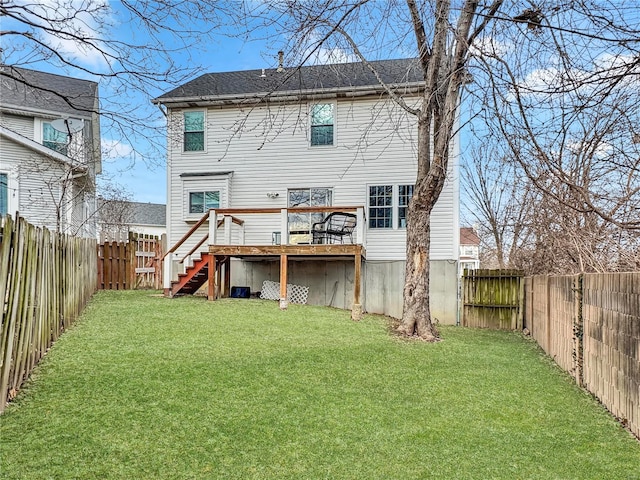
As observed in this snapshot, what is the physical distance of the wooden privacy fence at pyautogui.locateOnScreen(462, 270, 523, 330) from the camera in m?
10.8

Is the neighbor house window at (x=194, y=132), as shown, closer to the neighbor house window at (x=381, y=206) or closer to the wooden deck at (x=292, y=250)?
the wooden deck at (x=292, y=250)

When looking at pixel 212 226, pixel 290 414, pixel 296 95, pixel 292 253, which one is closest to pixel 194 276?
pixel 212 226

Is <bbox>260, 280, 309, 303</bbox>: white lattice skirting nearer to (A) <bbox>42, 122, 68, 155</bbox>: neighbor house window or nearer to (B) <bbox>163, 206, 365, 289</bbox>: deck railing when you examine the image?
(B) <bbox>163, 206, 365, 289</bbox>: deck railing

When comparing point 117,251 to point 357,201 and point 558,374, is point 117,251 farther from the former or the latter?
point 558,374

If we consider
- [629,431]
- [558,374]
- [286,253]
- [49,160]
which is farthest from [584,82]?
[49,160]

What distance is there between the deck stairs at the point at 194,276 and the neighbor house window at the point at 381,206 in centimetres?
431

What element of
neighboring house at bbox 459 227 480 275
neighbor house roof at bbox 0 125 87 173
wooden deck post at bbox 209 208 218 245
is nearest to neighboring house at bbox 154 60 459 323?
wooden deck post at bbox 209 208 218 245

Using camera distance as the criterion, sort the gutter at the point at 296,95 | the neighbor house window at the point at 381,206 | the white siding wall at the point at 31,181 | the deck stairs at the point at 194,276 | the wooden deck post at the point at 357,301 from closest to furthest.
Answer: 1. the wooden deck post at the point at 357,301
2. the deck stairs at the point at 194,276
3. the gutter at the point at 296,95
4. the neighbor house window at the point at 381,206
5. the white siding wall at the point at 31,181

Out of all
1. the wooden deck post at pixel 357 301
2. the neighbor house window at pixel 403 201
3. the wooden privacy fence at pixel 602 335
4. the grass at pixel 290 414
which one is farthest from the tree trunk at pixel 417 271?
the neighbor house window at pixel 403 201

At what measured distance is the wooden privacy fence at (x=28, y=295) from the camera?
142 inches

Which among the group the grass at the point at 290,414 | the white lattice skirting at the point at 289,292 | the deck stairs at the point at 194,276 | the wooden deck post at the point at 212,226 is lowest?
the grass at the point at 290,414

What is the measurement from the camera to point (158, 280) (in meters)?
14.6

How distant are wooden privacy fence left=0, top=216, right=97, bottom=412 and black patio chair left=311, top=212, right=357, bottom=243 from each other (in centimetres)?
564

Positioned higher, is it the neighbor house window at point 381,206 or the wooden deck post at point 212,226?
the neighbor house window at point 381,206
